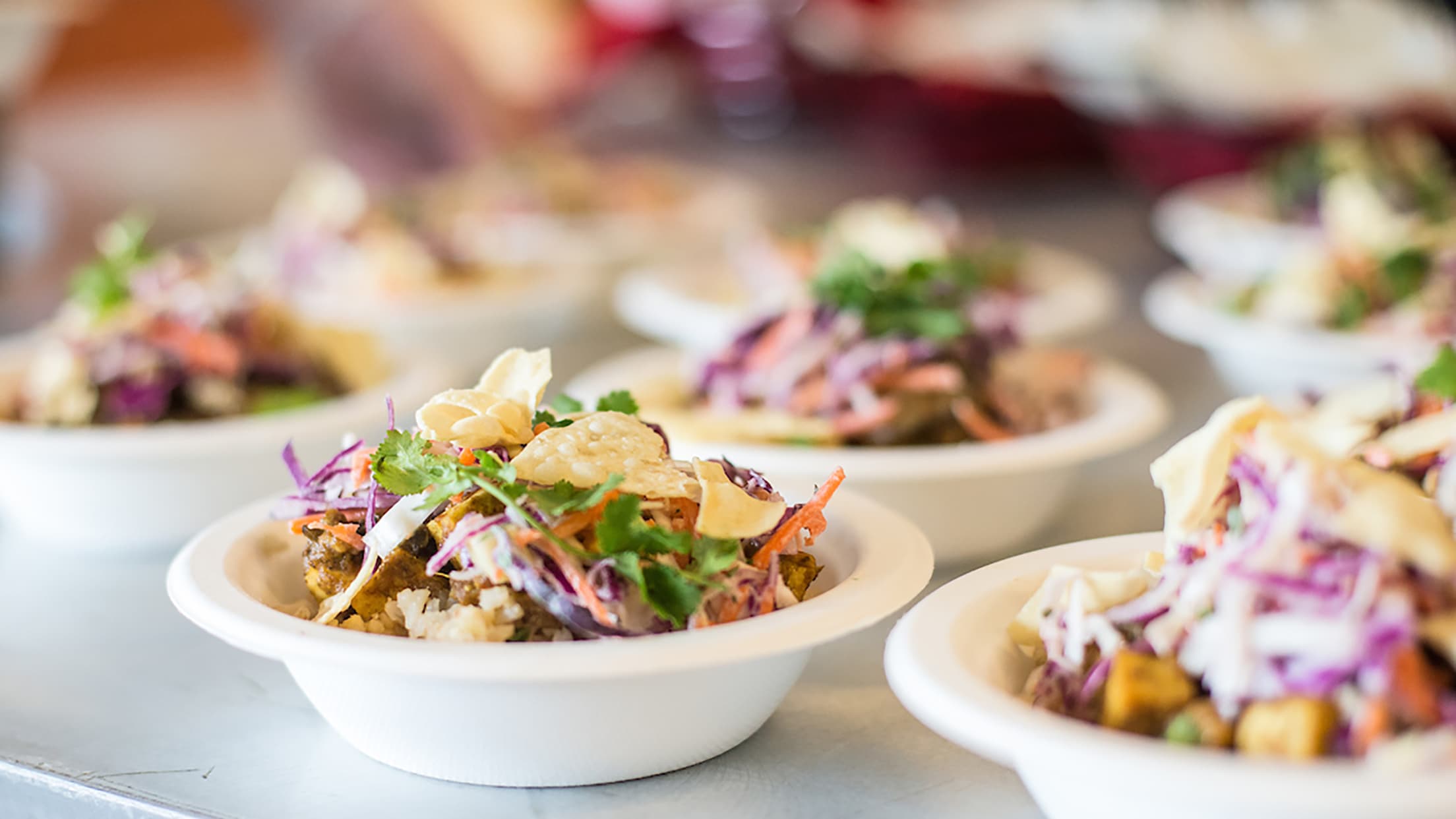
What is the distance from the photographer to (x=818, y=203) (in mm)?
4285

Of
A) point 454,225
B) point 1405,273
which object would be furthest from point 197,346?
point 1405,273

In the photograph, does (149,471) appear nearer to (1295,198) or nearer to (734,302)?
(734,302)

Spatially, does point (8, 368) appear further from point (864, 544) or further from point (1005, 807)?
point (1005, 807)

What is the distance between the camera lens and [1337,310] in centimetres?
241

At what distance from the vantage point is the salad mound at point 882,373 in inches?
75.9

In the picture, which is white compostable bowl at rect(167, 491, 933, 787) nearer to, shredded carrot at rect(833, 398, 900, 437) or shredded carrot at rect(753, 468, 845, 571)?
shredded carrot at rect(753, 468, 845, 571)

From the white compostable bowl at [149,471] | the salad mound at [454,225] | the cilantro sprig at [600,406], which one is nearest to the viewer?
the cilantro sprig at [600,406]

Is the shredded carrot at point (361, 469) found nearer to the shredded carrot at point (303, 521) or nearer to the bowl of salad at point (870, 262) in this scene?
the shredded carrot at point (303, 521)

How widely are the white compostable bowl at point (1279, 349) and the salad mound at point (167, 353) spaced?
51.2 inches

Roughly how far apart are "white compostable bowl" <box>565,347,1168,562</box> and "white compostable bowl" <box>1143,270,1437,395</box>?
1.38 feet

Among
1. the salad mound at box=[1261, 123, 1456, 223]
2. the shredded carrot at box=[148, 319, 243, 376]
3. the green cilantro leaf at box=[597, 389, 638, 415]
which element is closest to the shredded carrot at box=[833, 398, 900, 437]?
the green cilantro leaf at box=[597, 389, 638, 415]

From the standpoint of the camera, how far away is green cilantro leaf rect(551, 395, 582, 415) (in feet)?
4.96

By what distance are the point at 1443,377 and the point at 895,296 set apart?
800mm

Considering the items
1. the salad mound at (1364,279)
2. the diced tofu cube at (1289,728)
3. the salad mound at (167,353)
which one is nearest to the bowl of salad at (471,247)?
the salad mound at (167,353)
